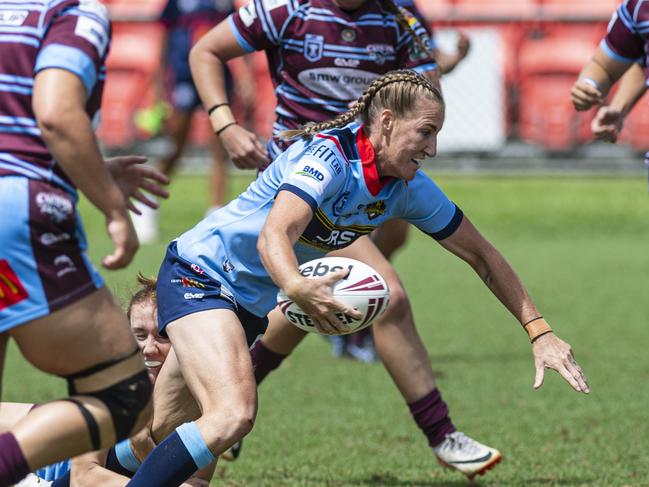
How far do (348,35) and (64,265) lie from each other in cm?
236

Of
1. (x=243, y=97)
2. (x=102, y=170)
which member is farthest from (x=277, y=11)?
(x=243, y=97)

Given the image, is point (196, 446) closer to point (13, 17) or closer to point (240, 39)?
point (13, 17)

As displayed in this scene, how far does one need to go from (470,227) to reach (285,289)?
976mm

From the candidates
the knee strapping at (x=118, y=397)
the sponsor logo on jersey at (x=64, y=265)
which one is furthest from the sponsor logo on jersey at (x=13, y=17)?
the knee strapping at (x=118, y=397)

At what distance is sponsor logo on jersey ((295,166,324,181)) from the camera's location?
150 inches

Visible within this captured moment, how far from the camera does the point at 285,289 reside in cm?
354

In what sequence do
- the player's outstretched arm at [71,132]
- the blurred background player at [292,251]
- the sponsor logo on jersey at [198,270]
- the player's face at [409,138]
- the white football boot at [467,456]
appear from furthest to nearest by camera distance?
the white football boot at [467,456]
the sponsor logo on jersey at [198,270]
the player's face at [409,138]
the blurred background player at [292,251]
the player's outstretched arm at [71,132]

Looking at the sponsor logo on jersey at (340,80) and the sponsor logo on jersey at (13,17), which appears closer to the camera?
the sponsor logo on jersey at (13,17)

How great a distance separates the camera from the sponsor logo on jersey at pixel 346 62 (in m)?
5.14

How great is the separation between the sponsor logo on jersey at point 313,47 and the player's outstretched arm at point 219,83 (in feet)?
0.96

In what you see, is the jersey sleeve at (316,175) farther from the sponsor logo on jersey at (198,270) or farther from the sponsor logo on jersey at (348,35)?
the sponsor logo on jersey at (348,35)

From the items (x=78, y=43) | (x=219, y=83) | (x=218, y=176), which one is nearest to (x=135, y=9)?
(x=218, y=176)

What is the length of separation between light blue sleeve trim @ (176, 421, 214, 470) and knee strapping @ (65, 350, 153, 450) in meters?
0.51

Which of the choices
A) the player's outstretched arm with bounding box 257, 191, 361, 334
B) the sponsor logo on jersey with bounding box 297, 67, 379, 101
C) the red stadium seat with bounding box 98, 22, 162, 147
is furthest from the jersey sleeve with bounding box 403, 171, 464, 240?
the red stadium seat with bounding box 98, 22, 162, 147
